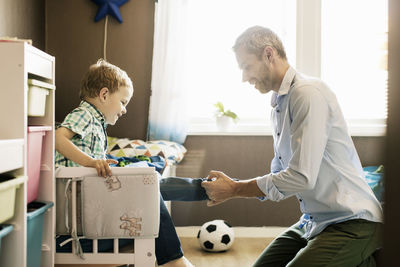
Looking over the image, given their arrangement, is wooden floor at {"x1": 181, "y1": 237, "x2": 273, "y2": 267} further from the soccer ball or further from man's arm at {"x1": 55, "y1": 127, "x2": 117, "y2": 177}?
man's arm at {"x1": 55, "y1": 127, "x2": 117, "y2": 177}

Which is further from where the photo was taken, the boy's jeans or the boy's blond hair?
the boy's blond hair

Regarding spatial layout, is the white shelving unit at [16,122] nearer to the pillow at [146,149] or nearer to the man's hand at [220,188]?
the man's hand at [220,188]

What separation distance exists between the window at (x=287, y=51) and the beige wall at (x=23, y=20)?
1.05m

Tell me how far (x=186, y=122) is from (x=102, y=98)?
1125 millimetres

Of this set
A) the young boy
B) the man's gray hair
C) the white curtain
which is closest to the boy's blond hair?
the young boy

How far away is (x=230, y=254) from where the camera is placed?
2.69 metres

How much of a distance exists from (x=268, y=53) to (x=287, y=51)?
1716 millimetres

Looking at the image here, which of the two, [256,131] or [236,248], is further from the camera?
[256,131]

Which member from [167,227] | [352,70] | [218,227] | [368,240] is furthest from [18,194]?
[352,70]

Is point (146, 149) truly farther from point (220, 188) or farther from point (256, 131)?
point (220, 188)

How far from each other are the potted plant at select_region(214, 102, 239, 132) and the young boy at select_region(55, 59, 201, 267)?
3.63ft

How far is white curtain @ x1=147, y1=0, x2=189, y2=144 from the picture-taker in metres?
3.02

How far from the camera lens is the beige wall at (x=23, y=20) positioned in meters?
2.37

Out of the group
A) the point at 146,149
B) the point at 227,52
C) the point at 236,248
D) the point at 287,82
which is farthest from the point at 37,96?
the point at 227,52
